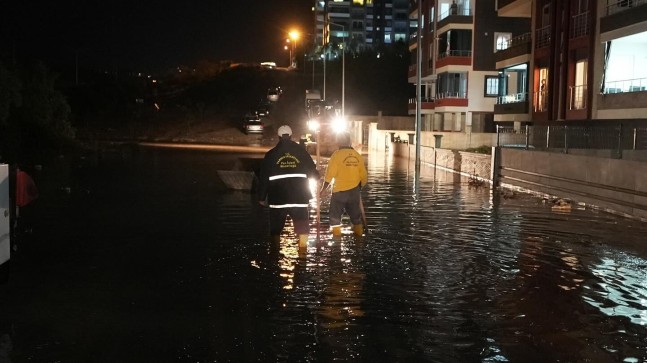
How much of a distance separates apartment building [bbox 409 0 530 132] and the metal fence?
30.7 m

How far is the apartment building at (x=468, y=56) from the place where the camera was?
55.3 meters

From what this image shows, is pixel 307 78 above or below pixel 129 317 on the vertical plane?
above

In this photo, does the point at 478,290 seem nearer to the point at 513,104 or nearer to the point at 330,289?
the point at 330,289

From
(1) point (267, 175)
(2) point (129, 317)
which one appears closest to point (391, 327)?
(2) point (129, 317)

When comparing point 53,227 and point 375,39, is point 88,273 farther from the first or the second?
point 375,39

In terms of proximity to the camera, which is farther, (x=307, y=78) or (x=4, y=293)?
(x=307, y=78)

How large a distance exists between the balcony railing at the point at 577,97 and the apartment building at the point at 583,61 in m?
0.03

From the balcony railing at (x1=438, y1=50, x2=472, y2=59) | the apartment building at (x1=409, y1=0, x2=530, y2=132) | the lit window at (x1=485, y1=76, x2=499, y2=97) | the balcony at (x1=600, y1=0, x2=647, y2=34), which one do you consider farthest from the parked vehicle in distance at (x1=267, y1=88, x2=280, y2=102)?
the balcony at (x1=600, y1=0, x2=647, y2=34)

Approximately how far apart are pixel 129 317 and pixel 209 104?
88.3m

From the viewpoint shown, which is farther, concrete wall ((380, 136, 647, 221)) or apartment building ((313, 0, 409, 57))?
apartment building ((313, 0, 409, 57))

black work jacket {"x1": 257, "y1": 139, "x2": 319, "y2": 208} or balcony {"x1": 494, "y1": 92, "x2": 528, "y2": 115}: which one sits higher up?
balcony {"x1": 494, "y1": 92, "x2": 528, "y2": 115}

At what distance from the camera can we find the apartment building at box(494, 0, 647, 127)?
27.8 m

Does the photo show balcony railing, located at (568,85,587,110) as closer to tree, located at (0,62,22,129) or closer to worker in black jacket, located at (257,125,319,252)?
worker in black jacket, located at (257,125,319,252)

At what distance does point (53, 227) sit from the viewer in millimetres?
14102
